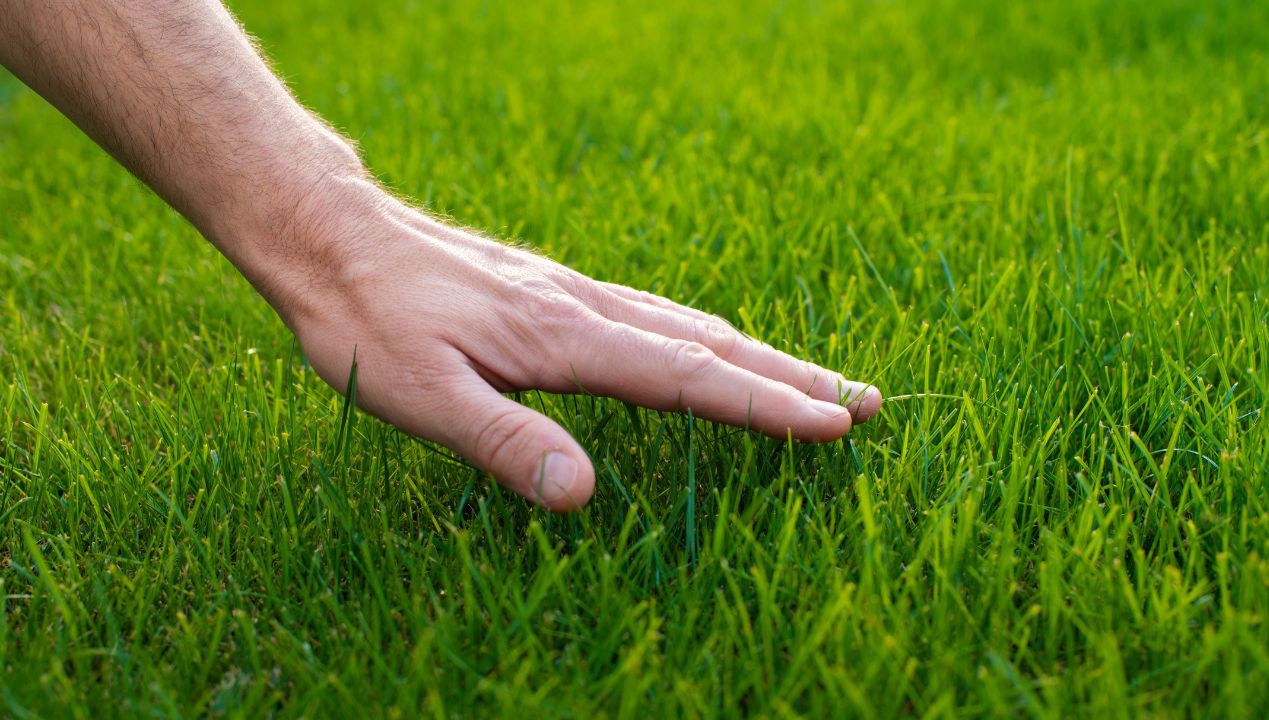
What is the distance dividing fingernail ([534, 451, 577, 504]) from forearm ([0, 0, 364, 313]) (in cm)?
53

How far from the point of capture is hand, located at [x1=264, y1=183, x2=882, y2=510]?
1.42 m

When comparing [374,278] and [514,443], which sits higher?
[374,278]

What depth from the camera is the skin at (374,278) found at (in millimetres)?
1470

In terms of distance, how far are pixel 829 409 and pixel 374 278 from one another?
71 centimetres

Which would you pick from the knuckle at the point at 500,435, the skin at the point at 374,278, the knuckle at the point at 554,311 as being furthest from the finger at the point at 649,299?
→ the knuckle at the point at 500,435

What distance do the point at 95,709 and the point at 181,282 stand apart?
4.90ft

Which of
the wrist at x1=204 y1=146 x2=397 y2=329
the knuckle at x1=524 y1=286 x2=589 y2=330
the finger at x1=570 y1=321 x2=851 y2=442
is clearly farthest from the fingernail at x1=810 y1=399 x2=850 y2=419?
the wrist at x1=204 y1=146 x2=397 y2=329

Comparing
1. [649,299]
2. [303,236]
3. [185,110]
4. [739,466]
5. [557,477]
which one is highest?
[185,110]

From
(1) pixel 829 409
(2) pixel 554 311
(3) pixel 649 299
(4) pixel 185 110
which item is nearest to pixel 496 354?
(2) pixel 554 311

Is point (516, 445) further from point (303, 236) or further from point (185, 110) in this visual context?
point (185, 110)

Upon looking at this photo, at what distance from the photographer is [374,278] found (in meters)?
1.52

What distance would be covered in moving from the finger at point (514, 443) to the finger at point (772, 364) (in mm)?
308

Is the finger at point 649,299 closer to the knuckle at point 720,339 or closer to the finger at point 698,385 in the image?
the knuckle at point 720,339

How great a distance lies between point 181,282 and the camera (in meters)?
2.49
